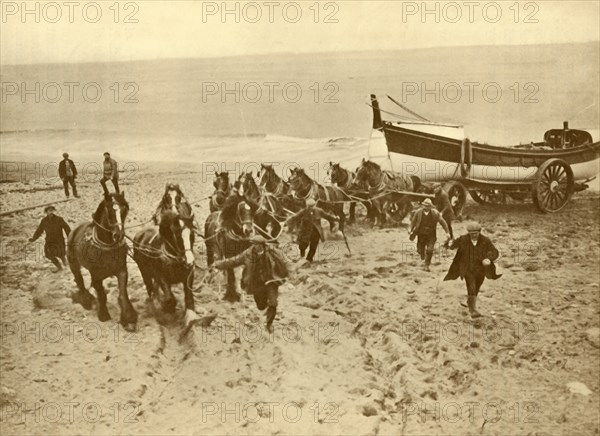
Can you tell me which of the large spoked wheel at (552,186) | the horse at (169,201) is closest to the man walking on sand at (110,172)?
the horse at (169,201)

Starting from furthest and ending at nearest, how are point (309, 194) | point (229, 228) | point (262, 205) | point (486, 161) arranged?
1. point (486, 161)
2. point (309, 194)
3. point (262, 205)
4. point (229, 228)

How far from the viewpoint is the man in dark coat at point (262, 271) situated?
157 inches

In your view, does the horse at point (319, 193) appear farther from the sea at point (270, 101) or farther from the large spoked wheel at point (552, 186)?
the large spoked wheel at point (552, 186)

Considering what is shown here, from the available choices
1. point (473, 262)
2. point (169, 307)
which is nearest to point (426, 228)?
point (473, 262)

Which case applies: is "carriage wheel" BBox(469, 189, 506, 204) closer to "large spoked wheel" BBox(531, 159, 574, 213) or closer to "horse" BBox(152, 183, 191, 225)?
"large spoked wheel" BBox(531, 159, 574, 213)

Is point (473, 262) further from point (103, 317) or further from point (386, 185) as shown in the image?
point (103, 317)

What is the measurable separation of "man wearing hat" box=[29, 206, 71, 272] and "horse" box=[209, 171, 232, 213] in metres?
0.92

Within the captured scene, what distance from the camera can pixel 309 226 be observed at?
4.21m

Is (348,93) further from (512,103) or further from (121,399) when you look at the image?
(121,399)

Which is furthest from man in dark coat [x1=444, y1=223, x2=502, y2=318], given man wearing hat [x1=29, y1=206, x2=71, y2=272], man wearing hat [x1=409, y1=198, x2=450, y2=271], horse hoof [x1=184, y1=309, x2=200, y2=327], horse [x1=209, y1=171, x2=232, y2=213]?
man wearing hat [x1=29, y1=206, x2=71, y2=272]

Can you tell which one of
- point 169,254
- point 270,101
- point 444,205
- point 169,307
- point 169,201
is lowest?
point 169,307

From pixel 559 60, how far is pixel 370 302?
2.08 m

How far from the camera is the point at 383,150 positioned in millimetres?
4332

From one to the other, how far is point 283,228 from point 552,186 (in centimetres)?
200
